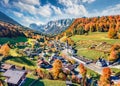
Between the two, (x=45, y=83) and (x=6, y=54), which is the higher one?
(x=6, y=54)

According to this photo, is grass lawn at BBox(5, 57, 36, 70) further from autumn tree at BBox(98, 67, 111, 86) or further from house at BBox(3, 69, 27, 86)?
autumn tree at BBox(98, 67, 111, 86)

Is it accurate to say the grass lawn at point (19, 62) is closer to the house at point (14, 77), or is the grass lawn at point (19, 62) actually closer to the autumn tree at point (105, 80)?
the house at point (14, 77)

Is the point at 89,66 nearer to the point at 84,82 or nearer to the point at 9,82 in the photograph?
the point at 84,82

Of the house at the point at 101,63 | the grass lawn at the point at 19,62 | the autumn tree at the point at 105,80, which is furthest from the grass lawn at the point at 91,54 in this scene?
the grass lawn at the point at 19,62

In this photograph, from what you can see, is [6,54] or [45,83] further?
[6,54]

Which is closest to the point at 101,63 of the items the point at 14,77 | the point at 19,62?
the point at 19,62

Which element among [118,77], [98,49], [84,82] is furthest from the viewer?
[98,49]

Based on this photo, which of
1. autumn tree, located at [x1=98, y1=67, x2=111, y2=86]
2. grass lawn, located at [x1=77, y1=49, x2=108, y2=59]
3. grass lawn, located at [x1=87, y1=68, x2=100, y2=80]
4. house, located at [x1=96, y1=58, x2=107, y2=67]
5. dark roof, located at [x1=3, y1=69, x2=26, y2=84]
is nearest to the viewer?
dark roof, located at [x1=3, y1=69, x2=26, y2=84]

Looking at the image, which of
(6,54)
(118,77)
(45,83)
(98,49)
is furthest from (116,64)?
(6,54)

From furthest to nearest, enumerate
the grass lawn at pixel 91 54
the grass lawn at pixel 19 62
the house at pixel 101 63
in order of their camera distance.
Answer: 1. the grass lawn at pixel 91 54
2. the house at pixel 101 63
3. the grass lawn at pixel 19 62

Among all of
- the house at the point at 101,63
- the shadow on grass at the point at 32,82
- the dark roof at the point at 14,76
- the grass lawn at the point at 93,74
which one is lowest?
the grass lawn at the point at 93,74

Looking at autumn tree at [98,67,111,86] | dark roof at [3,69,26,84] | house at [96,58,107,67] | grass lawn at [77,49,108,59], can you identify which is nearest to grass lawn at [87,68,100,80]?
autumn tree at [98,67,111,86]

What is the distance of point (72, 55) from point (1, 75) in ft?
306

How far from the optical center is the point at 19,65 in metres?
130
